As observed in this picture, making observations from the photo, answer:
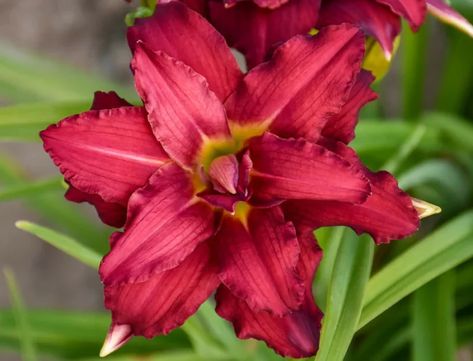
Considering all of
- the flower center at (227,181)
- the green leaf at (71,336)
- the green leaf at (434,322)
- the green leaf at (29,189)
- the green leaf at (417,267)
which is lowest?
the green leaf at (71,336)

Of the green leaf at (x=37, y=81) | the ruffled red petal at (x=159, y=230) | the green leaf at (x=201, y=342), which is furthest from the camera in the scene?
the green leaf at (x=37, y=81)

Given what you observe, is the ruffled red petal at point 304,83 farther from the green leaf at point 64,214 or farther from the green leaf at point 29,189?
the green leaf at point 64,214

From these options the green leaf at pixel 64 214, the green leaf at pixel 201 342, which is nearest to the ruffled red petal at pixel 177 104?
the green leaf at pixel 201 342

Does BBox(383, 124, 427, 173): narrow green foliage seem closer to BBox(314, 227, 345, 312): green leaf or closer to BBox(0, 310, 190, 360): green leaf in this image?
BBox(314, 227, 345, 312): green leaf

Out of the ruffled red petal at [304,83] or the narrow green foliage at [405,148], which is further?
the narrow green foliage at [405,148]

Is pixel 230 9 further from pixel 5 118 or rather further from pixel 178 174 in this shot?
pixel 5 118

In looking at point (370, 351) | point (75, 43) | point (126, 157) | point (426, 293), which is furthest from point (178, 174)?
point (75, 43)
